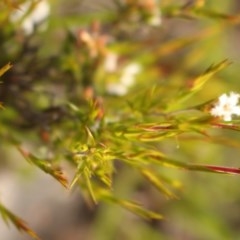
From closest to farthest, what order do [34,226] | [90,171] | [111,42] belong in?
[90,171], [111,42], [34,226]

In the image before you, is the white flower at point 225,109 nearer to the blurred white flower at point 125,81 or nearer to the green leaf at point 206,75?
the green leaf at point 206,75

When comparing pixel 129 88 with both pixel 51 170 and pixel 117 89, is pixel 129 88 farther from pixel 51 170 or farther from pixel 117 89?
pixel 51 170

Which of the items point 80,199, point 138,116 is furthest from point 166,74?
point 138,116

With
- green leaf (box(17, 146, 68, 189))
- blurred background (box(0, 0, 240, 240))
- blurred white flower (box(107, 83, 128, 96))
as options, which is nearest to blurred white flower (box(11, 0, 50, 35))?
blurred background (box(0, 0, 240, 240))

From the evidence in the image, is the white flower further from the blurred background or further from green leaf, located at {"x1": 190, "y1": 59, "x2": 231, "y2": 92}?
the blurred background

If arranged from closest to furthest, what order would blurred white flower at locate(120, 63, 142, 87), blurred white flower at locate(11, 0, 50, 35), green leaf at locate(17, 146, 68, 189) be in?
green leaf at locate(17, 146, 68, 189) → blurred white flower at locate(11, 0, 50, 35) → blurred white flower at locate(120, 63, 142, 87)

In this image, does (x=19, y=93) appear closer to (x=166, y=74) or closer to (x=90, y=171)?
(x=90, y=171)

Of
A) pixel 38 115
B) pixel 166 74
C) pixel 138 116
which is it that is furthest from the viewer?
pixel 166 74

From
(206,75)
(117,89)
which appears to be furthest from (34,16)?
(206,75)

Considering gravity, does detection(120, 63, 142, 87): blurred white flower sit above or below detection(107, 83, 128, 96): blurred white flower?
above
